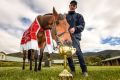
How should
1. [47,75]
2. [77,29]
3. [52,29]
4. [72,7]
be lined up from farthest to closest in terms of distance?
1. [47,75]
2. [77,29]
3. [72,7]
4. [52,29]

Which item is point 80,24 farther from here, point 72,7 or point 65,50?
point 65,50

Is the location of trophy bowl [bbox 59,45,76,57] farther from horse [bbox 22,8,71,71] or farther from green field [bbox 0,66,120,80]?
green field [bbox 0,66,120,80]

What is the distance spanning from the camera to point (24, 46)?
35.2 feet

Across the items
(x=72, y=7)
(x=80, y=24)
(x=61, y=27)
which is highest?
(x=72, y=7)

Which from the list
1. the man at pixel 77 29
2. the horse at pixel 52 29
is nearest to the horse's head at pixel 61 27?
the horse at pixel 52 29

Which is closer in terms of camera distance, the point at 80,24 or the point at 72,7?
the point at 72,7

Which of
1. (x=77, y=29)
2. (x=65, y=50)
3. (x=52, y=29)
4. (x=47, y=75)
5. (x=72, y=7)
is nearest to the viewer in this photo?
(x=65, y=50)

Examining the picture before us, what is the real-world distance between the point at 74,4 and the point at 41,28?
3836 mm

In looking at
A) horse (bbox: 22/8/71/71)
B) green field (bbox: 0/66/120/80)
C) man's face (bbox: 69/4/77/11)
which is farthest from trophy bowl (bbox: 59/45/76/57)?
man's face (bbox: 69/4/77/11)

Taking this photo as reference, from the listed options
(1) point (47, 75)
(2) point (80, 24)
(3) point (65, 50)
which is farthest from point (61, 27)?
(1) point (47, 75)

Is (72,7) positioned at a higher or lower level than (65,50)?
higher

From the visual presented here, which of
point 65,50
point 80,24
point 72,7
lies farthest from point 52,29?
point 80,24

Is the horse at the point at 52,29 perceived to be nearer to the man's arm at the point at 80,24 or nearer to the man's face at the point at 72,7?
the man's face at the point at 72,7

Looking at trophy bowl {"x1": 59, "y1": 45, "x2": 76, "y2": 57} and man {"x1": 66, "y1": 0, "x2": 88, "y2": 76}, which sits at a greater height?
man {"x1": 66, "y1": 0, "x2": 88, "y2": 76}
